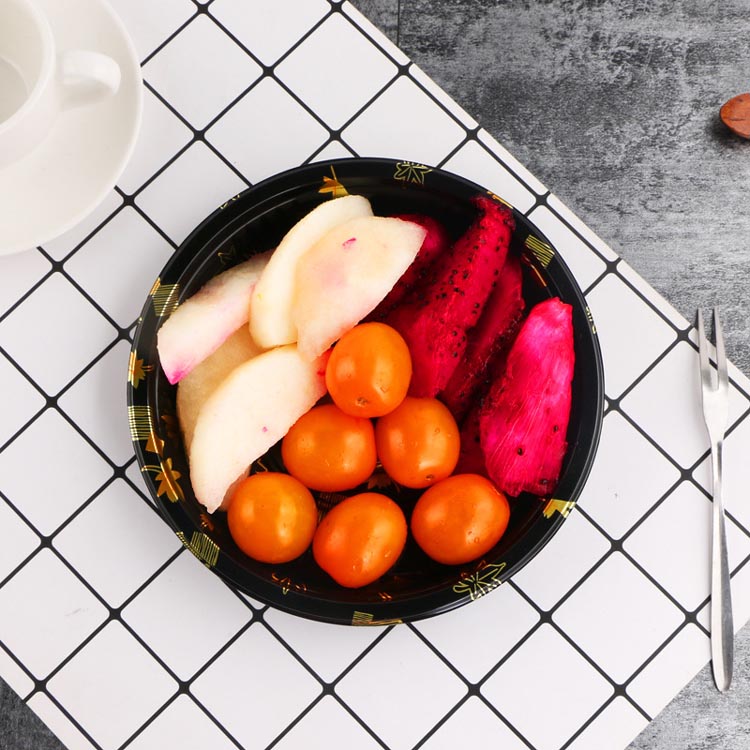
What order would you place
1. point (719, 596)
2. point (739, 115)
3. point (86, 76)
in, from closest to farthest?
1. point (86, 76)
2. point (719, 596)
3. point (739, 115)

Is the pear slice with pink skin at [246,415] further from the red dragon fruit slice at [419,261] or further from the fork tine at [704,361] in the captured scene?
the fork tine at [704,361]

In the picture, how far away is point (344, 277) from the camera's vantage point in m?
0.65

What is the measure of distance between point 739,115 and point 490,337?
0.43 m

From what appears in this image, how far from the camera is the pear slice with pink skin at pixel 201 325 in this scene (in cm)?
67

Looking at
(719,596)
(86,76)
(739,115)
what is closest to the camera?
(86,76)

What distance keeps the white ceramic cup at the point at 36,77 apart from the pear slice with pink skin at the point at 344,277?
8.5 inches

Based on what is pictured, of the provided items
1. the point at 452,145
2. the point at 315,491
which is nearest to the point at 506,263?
the point at 452,145

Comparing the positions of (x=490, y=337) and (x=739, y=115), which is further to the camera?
(x=739, y=115)

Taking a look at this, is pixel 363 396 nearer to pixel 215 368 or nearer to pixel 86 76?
pixel 215 368

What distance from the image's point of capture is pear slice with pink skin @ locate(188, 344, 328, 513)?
655 mm

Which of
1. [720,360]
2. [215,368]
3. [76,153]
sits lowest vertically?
[720,360]

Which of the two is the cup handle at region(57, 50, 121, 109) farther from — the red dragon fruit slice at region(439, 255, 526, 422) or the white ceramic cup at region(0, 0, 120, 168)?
the red dragon fruit slice at region(439, 255, 526, 422)

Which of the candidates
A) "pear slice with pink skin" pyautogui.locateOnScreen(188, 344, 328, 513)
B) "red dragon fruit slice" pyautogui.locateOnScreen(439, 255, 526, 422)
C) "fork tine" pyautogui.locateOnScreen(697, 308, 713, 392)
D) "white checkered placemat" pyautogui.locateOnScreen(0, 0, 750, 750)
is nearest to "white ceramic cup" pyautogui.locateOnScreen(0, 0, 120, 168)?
"white checkered placemat" pyautogui.locateOnScreen(0, 0, 750, 750)

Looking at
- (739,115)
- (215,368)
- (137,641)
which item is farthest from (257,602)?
(739,115)
